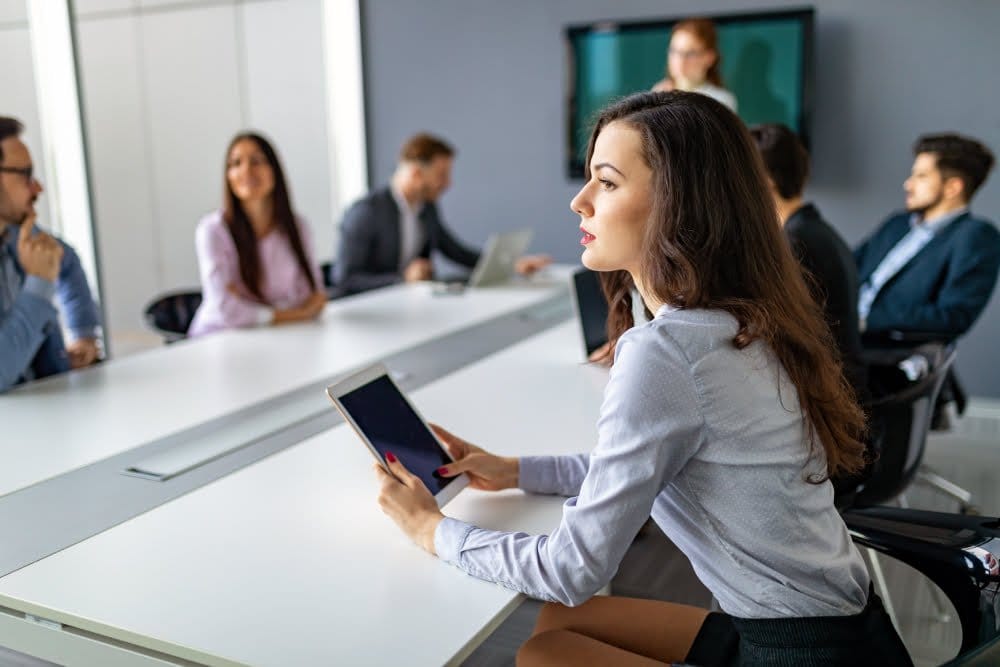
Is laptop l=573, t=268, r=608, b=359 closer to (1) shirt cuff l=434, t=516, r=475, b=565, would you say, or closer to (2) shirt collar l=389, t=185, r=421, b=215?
(1) shirt cuff l=434, t=516, r=475, b=565

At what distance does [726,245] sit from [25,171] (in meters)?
2.14

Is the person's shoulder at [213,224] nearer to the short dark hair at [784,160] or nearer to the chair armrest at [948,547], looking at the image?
the short dark hair at [784,160]

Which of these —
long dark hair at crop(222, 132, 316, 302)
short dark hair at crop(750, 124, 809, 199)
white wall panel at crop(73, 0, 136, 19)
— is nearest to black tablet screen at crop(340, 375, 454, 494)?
short dark hair at crop(750, 124, 809, 199)

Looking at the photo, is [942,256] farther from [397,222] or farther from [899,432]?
[397,222]

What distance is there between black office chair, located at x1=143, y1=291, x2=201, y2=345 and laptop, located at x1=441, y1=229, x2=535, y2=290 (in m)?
1.08

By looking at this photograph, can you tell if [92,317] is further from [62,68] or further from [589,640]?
[589,640]

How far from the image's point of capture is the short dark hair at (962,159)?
360 centimetres

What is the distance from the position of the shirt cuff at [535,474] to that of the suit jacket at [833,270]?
3.50ft

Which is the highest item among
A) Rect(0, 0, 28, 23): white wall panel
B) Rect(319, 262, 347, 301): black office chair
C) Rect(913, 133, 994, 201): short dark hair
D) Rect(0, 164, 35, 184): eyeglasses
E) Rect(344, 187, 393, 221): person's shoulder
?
Rect(0, 0, 28, 23): white wall panel

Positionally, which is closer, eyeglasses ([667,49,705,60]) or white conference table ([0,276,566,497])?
white conference table ([0,276,566,497])

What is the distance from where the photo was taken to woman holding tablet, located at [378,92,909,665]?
4.19 ft

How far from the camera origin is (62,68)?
4.60 meters

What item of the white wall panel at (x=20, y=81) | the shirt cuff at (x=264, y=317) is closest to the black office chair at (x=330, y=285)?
the shirt cuff at (x=264, y=317)

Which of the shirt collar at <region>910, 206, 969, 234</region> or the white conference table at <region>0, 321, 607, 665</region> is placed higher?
the shirt collar at <region>910, 206, 969, 234</region>
